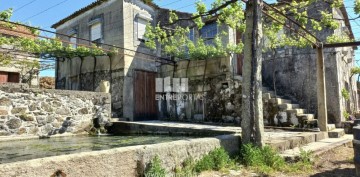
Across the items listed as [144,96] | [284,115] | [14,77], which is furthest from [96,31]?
[284,115]

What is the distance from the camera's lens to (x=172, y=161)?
12.9 ft

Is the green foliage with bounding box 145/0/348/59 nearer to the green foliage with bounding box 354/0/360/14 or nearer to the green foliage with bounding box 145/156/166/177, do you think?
the green foliage with bounding box 354/0/360/14

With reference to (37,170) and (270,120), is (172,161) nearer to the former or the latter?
(37,170)

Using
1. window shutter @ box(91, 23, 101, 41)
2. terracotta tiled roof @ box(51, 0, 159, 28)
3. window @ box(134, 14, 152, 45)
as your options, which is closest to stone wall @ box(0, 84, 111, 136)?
window @ box(134, 14, 152, 45)

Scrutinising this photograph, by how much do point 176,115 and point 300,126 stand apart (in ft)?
16.5

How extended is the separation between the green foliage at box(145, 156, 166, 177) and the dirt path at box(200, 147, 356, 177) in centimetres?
74

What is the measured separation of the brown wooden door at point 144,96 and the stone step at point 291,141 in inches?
307

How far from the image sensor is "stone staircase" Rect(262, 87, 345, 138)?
8.02 metres

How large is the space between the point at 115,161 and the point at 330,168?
148 inches

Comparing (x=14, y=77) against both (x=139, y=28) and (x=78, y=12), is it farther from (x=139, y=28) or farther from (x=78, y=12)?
(x=139, y=28)

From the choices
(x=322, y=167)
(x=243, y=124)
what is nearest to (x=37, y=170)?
(x=243, y=124)

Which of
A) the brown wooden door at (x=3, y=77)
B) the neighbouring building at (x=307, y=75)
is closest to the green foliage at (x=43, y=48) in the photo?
the brown wooden door at (x=3, y=77)

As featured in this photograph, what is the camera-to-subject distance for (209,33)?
43.7ft

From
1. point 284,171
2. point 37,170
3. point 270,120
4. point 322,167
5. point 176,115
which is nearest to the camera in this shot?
point 37,170
